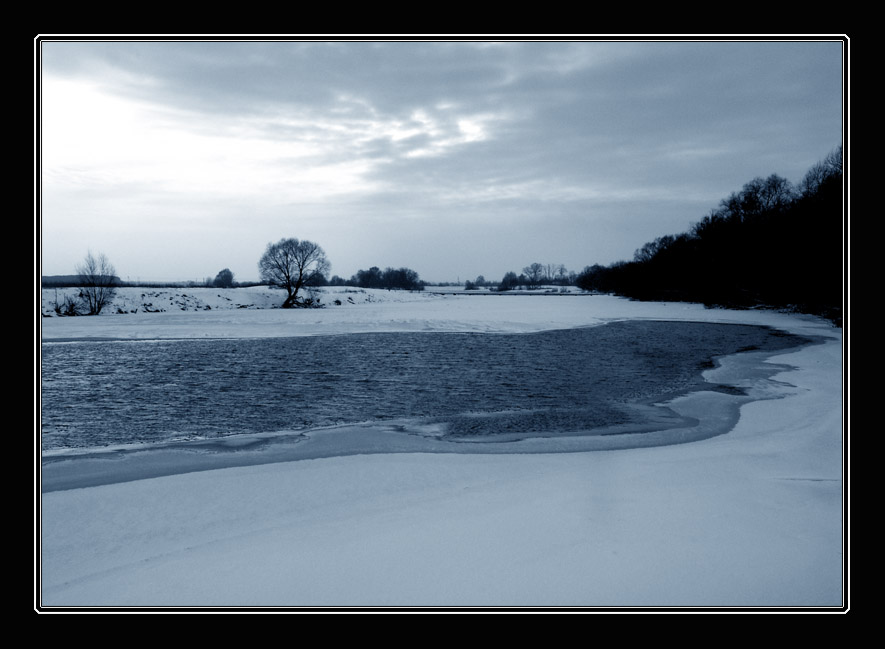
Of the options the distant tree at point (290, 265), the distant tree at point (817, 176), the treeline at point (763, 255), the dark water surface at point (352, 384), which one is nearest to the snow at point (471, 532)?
the dark water surface at point (352, 384)

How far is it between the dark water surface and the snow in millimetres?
1984

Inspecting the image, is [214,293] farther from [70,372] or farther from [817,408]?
[817,408]

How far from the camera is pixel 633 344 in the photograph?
2005cm

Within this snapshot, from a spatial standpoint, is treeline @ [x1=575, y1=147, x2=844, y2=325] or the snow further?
treeline @ [x1=575, y1=147, x2=844, y2=325]

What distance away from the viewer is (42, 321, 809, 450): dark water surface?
809 centimetres

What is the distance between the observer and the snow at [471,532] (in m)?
3.11

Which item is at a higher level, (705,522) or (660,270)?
(660,270)

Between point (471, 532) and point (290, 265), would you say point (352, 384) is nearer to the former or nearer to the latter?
point (471, 532)

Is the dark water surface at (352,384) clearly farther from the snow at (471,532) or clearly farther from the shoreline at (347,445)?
the snow at (471,532)

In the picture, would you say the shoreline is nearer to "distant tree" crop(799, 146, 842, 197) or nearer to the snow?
the snow

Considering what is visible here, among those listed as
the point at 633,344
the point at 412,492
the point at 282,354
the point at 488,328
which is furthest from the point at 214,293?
the point at 412,492

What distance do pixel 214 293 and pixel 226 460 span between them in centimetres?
4968

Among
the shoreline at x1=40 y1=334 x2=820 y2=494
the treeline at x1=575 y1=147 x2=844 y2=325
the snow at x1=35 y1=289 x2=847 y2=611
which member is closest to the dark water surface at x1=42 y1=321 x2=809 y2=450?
the shoreline at x1=40 y1=334 x2=820 y2=494

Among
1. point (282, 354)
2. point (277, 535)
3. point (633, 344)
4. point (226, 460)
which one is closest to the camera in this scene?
point (277, 535)
